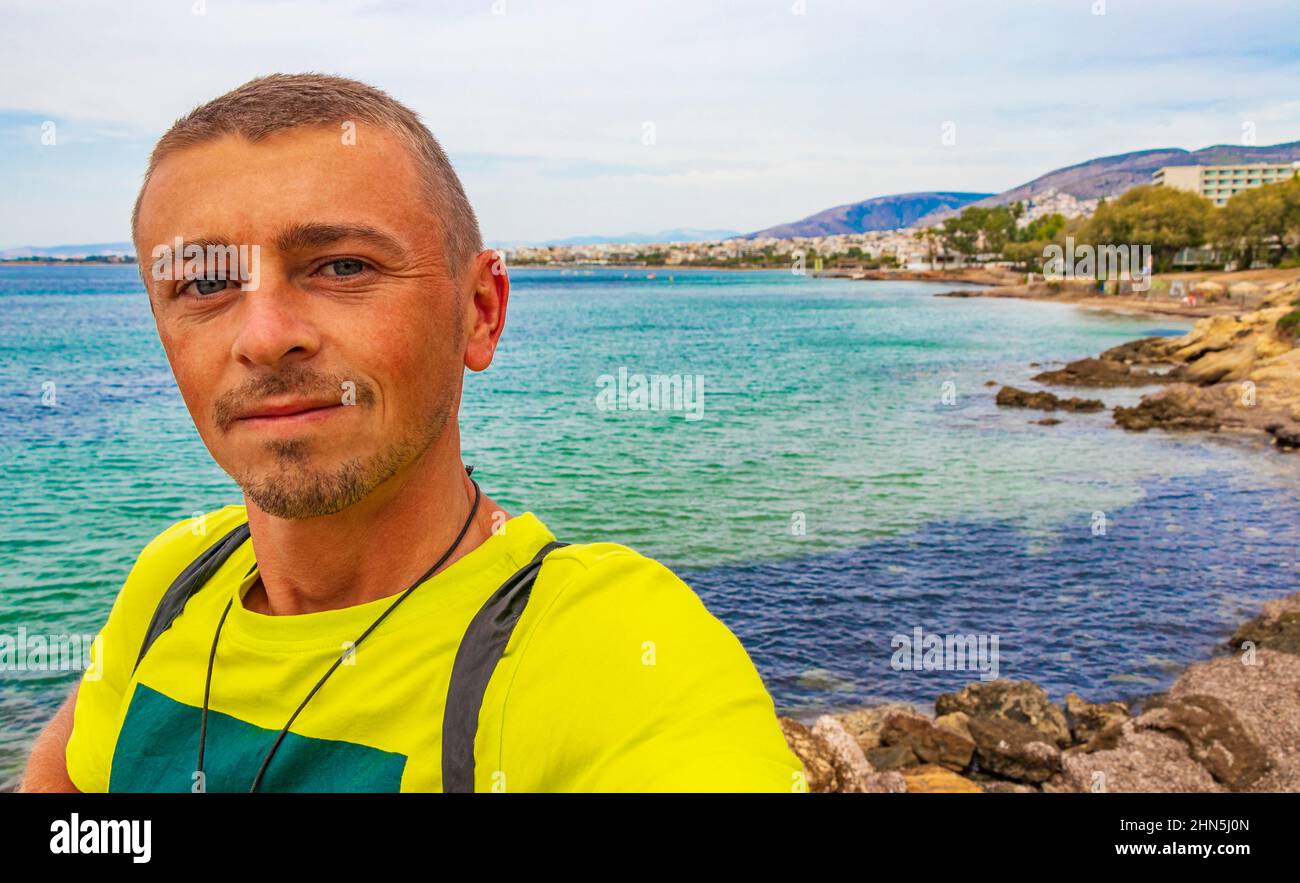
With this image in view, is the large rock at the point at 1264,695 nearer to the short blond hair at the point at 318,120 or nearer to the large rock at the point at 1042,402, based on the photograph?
the short blond hair at the point at 318,120

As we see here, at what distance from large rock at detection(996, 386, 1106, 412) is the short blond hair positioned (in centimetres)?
3207

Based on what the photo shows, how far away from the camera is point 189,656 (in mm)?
1673

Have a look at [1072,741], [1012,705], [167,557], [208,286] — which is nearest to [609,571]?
[208,286]

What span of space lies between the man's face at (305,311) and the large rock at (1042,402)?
1268 inches

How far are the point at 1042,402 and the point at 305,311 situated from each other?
108ft

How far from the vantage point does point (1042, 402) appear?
3156 centimetres

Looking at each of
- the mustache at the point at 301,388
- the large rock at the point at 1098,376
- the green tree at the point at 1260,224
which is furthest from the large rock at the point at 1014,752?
the green tree at the point at 1260,224

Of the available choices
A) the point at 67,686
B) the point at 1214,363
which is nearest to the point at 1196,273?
the point at 1214,363

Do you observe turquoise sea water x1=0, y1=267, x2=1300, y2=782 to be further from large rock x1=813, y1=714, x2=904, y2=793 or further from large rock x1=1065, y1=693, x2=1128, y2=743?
large rock x1=813, y1=714, x2=904, y2=793

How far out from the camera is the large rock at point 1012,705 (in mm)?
9641

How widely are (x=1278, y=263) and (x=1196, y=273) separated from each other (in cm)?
775

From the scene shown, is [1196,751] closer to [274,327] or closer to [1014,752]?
[1014,752]

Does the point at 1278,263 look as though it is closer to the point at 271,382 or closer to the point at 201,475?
the point at 201,475
